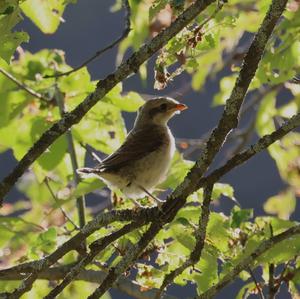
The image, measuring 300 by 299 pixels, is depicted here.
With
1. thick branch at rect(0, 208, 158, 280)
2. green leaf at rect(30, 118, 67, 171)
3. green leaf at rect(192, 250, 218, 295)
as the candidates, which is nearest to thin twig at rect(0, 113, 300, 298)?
thick branch at rect(0, 208, 158, 280)

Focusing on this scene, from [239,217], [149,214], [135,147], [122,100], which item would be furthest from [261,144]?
[135,147]

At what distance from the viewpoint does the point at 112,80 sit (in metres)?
2.74

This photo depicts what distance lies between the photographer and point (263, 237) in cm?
386

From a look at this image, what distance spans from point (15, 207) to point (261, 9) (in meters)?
2.53

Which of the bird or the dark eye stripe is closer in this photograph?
the bird

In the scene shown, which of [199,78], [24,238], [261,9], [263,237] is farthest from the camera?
[199,78]

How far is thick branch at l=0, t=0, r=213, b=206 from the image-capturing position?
8.82ft

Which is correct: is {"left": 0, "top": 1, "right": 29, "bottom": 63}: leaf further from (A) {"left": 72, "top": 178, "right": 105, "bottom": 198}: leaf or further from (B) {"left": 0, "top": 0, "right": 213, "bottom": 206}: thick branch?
(A) {"left": 72, "top": 178, "right": 105, "bottom": 198}: leaf

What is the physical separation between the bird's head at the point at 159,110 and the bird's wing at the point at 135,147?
0.22 m

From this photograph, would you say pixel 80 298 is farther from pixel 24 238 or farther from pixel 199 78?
pixel 199 78

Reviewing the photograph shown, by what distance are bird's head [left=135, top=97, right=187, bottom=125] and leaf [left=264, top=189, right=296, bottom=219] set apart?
128 centimetres

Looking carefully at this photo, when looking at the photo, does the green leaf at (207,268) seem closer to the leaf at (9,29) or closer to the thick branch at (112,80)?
the thick branch at (112,80)

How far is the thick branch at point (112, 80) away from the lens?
269cm

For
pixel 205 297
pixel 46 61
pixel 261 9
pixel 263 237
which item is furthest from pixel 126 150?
pixel 205 297
